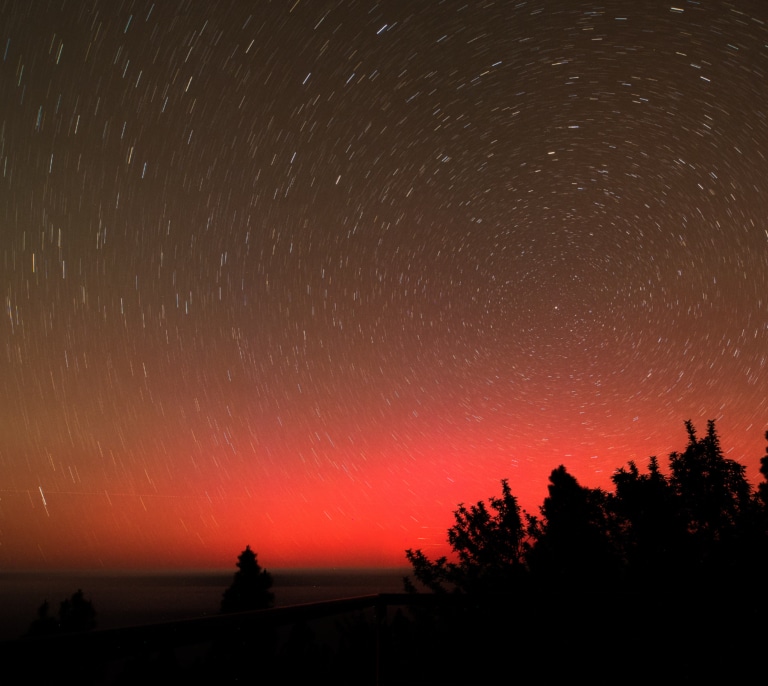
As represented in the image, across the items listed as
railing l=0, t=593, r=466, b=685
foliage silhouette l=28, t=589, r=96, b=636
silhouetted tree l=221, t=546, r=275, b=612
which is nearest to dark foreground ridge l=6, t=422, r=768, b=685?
railing l=0, t=593, r=466, b=685

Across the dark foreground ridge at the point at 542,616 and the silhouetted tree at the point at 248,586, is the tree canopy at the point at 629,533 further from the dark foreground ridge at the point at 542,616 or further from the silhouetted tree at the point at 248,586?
the silhouetted tree at the point at 248,586

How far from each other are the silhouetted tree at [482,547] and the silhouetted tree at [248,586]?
22306mm

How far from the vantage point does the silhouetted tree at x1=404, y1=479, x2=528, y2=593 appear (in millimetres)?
9430

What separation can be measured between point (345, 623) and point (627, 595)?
15.1 ft

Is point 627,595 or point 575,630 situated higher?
point 627,595

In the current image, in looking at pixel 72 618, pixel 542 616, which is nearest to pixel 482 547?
pixel 542 616

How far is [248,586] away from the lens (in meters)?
29.2

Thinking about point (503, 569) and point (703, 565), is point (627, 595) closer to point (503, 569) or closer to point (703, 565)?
point (703, 565)

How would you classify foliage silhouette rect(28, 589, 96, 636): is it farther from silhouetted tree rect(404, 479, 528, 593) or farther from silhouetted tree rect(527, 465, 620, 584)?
silhouetted tree rect(527, 465, 620, 584)

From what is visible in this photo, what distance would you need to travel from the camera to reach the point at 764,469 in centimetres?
1091

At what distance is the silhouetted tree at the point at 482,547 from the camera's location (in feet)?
30.9

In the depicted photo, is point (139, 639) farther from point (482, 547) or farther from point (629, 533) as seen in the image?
point (482, 547)

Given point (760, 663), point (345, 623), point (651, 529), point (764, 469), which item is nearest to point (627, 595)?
point (760, 663)

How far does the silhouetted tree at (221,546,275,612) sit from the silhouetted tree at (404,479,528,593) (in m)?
22.3
